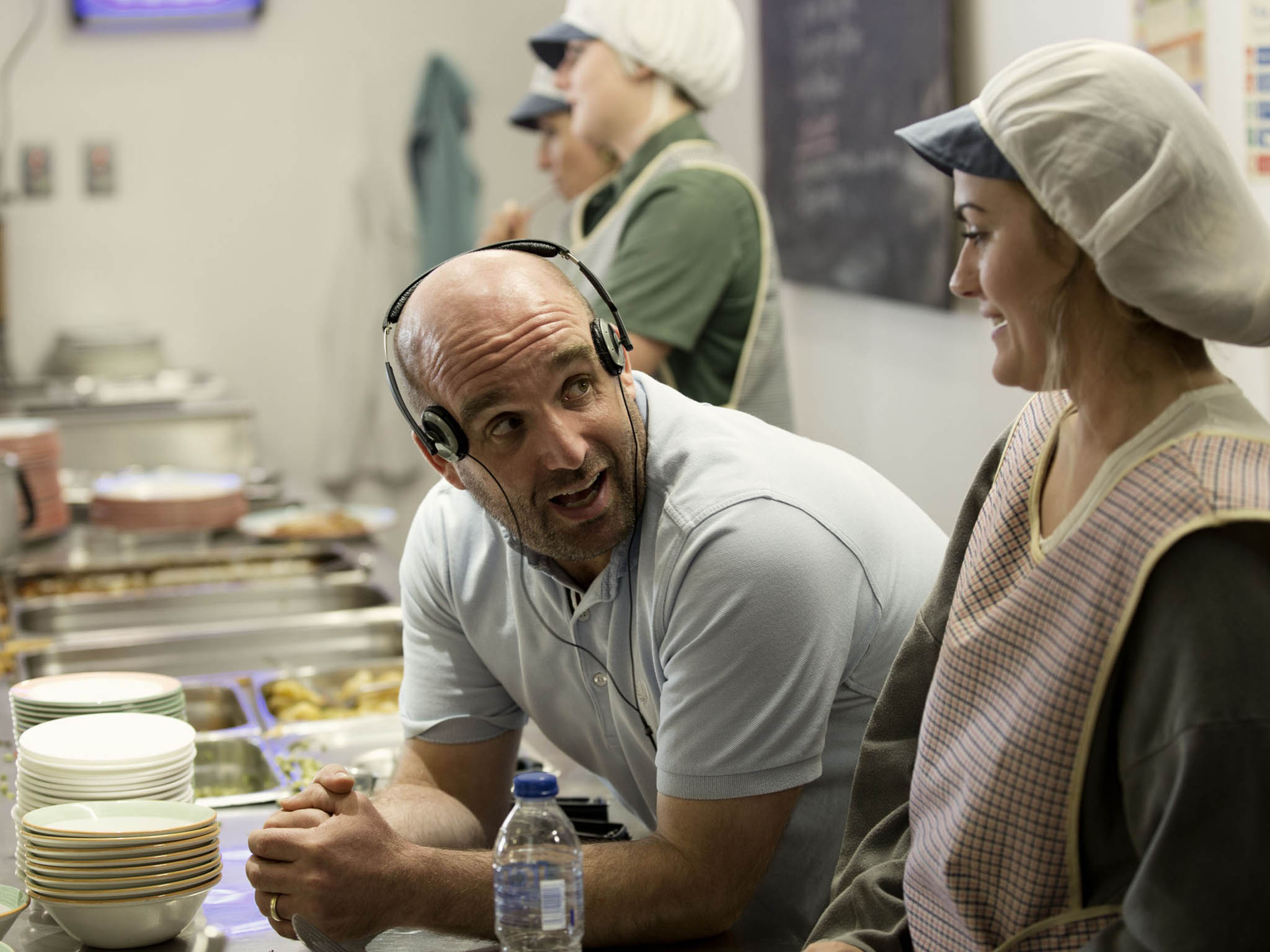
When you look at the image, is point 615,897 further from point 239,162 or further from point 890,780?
point 239,162

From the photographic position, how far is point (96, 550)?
11.3 ft

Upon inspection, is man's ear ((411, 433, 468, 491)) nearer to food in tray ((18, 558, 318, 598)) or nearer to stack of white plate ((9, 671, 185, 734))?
stack of white plate ((9, 671, 185, 734))

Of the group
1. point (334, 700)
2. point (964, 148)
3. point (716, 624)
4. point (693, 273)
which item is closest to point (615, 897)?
point (716, 624)

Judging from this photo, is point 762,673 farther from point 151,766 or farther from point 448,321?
point 151,766

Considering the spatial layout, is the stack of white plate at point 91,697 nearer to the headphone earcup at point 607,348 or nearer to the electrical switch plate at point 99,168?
the headphone earcup at point 607,348

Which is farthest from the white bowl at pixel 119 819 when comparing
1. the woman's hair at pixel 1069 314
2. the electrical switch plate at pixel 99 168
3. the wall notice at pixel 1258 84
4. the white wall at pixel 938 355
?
the electrical switch plate at pixel 99 168

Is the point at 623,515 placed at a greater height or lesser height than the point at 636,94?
lesser

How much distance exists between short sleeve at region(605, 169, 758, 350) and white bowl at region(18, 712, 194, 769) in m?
1.08

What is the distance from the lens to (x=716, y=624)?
1.42 m

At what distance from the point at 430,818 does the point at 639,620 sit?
14.8 inches

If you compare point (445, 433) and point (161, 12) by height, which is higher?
point (161, 12)

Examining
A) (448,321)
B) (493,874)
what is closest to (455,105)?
(448,321)

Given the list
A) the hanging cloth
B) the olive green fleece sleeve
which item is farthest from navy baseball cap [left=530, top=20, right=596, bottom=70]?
the hanging cloth

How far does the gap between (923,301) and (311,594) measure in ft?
5.58
